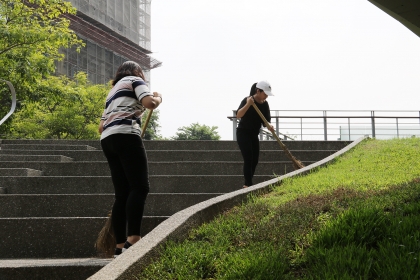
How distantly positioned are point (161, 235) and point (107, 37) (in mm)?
65278

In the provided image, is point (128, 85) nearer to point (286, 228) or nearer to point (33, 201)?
point (286, 228)

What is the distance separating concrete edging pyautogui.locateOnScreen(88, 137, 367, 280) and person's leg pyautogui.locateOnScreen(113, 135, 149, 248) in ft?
0.89

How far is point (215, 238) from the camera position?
4.74 meters

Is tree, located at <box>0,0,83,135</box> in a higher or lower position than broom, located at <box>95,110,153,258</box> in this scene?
higher

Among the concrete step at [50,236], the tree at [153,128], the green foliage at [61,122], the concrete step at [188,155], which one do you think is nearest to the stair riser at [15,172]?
the concrete step at [188,155]

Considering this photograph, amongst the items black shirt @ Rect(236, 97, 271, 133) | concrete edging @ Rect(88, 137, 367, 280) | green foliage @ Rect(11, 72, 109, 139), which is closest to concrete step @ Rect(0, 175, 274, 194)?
black shirt @ Rect(236, 97, 271, 133)

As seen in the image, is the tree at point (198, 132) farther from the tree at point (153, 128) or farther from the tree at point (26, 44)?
the tree at point (26, 44)

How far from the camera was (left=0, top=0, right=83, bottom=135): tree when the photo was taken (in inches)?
671

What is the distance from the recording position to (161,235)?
4.61 meters

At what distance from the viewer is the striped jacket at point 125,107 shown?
5.17 metres

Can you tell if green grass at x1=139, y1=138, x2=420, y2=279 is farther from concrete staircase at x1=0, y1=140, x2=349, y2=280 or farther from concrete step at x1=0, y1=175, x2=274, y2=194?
concrete step at x1=0, y1=175, x2=274, y2=194

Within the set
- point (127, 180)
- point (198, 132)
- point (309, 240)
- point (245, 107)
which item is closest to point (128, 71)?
point (127, 180)

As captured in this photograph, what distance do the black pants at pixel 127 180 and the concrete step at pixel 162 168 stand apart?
4.76 m

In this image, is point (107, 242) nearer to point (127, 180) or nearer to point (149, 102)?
point (127, 180)
